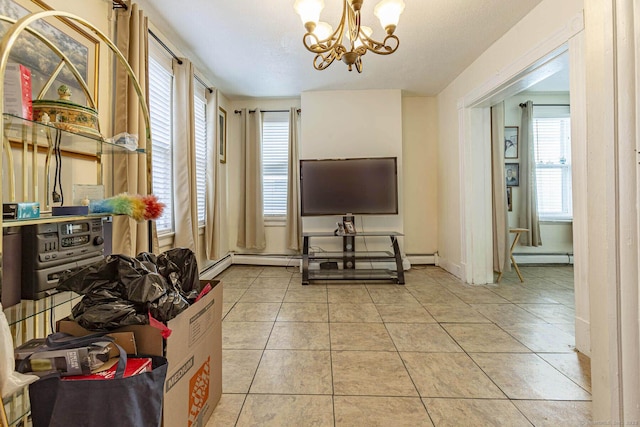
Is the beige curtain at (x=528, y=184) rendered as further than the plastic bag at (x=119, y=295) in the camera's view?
Yes

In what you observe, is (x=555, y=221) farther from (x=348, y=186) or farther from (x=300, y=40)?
(x=300, y=40)

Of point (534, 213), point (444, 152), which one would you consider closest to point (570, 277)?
point (534, 213)

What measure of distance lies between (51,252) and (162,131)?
1915 millimetres

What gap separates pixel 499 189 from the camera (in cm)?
338

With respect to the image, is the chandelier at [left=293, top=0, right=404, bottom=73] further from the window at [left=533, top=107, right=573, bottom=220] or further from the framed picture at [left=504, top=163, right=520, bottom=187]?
the window at [left=533, top=107, right=573, bottom=220]

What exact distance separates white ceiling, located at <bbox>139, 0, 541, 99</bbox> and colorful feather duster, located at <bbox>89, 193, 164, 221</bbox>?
1748mm

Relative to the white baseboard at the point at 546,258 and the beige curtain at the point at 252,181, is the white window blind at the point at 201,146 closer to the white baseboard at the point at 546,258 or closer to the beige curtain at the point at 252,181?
the beige curtain at the point at 252,181

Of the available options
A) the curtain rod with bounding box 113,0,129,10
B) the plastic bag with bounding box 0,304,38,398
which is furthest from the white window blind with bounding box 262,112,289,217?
the plastic bag with bounding box 0,304,38,398

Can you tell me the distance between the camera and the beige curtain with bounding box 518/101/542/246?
3.98 meters

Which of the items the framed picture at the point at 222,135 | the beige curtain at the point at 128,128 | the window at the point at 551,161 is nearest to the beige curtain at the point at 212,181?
the framed picture at the point at 222,135

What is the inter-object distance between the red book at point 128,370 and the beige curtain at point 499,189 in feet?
12.3

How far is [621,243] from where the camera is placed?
0.60 metres

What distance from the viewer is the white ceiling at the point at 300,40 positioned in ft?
7.10

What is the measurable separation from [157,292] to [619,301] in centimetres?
120
